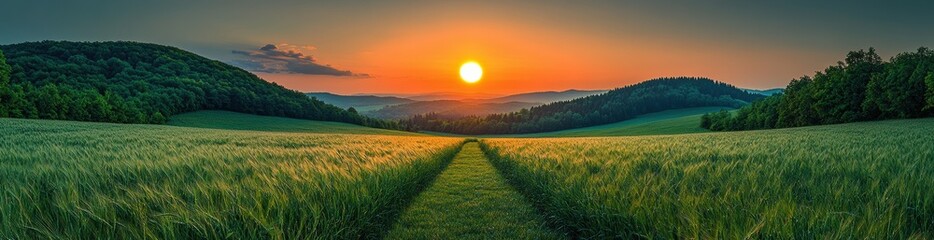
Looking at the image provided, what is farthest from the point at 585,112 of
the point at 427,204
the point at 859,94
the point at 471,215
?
the point at 471,215

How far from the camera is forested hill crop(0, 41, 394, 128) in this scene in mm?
57250

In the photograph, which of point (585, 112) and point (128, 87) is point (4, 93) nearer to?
point (128, 87)

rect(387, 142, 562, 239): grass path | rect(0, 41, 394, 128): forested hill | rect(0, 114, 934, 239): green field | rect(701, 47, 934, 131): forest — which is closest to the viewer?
rect(0, 114, 934, 239): green field

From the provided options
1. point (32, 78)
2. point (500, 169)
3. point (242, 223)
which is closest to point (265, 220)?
point (242, 223)

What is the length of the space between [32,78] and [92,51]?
3196cm

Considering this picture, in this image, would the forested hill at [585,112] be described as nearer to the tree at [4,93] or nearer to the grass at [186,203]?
the tree at [4,93]

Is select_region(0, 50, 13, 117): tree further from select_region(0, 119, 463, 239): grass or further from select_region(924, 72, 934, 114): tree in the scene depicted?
select_region(924, 72, 934, 114): tree

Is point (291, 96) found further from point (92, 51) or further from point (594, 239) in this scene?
point (594, 239)

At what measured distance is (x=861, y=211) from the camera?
372cm

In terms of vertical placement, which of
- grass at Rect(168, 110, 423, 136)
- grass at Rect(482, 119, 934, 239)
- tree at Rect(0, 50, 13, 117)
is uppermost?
tree at Rect(0, 50, 13, 117)

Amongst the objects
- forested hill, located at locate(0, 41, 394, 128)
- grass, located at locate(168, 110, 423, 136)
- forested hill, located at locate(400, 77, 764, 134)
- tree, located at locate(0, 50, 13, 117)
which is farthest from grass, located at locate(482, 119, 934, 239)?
forested hill, located at locate(400, 77, 764, 134)

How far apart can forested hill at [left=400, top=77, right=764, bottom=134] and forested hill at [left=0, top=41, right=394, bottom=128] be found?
40386 mm

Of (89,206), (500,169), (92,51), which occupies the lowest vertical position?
(500,169)

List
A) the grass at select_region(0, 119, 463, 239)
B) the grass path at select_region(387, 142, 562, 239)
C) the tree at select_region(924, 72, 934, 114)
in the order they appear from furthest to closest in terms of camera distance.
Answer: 1. the tree at select_region(924, 72, 934, 114)
2. the grass path at select_region(387, 142, 562, 239)
3. the grass at select_region(0, 119, 463, 239)
